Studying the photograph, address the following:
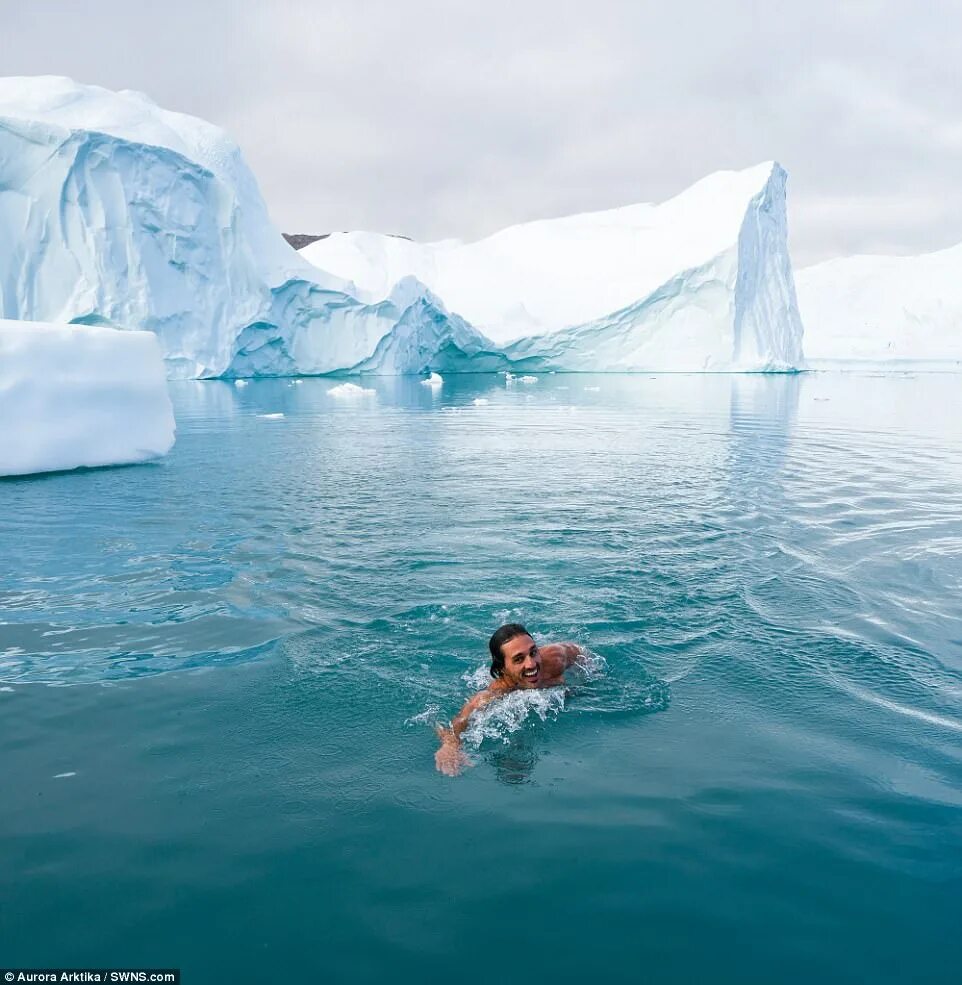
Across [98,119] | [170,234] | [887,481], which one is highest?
[98,119]

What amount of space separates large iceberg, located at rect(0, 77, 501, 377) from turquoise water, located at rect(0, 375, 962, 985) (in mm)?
22357

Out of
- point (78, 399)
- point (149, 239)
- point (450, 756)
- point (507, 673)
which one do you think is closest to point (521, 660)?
point (507, 673)

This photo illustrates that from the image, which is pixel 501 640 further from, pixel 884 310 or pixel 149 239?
pixel 884 310

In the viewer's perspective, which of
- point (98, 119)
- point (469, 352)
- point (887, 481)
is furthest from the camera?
point (469, 352)

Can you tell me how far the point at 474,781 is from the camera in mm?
3059

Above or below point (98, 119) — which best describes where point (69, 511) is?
below

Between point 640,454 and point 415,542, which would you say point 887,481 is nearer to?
point 640,454

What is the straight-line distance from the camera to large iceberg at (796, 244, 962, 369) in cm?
6600

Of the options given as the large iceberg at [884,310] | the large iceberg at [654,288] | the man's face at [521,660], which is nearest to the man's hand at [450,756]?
the man's face at [521,660]

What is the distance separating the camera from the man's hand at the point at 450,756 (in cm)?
313

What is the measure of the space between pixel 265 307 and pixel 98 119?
8.61 m

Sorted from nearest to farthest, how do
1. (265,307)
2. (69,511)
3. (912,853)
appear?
(912,853), (69,511), (265,307)

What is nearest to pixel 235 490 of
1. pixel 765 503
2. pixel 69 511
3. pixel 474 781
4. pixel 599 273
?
pixel 69 511

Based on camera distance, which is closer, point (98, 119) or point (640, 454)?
point (640, 454)
